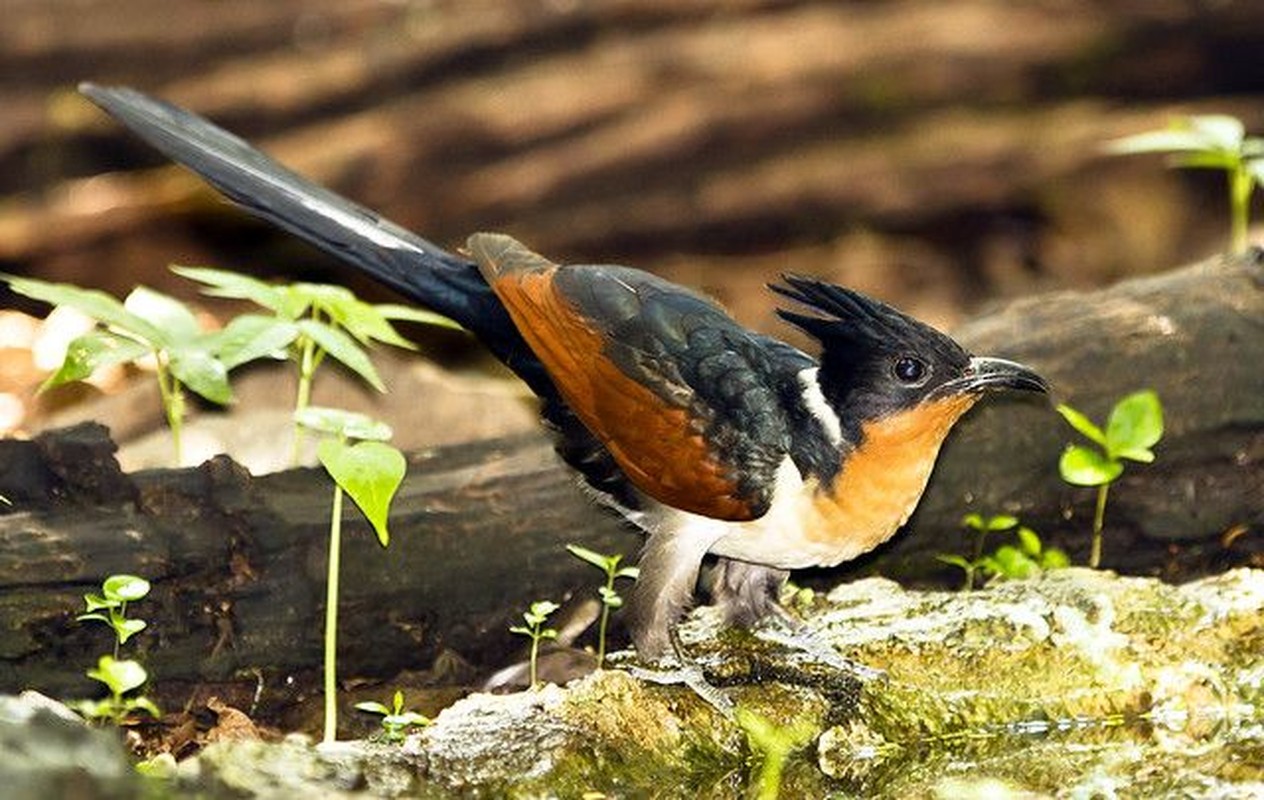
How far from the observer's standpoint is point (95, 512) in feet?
16.7

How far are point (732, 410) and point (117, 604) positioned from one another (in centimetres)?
148

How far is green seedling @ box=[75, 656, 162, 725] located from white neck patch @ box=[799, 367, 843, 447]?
1.66 meters

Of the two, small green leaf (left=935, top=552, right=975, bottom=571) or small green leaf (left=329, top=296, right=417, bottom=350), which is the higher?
small green leaf (left=329, top=296, right=417, bottom=350)

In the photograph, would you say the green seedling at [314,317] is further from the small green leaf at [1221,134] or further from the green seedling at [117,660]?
the small green leaf at [1221,134]

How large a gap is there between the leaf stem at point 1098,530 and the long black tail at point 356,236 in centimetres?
168

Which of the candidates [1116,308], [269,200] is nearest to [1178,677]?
[1116,308]

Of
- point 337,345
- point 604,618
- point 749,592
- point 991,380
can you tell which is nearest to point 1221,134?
point 991,380

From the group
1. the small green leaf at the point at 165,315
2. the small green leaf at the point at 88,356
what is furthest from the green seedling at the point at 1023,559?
the small green leaf at the point at 88,356

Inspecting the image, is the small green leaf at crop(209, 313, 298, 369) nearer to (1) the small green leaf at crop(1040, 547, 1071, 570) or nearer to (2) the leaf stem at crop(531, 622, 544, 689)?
(2) the leaf stem at crop(531, 622, 544, 689)

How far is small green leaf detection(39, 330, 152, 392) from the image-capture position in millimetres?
5133

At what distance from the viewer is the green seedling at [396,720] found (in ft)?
14.7

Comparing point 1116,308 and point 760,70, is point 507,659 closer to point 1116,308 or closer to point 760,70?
point 1116,308

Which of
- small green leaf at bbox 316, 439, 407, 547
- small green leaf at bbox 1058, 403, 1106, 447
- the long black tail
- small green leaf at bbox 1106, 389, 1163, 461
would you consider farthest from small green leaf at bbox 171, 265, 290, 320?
small green leaf at bbox 1106, 389, 1163, 461

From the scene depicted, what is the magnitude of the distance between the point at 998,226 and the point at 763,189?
1320mm
